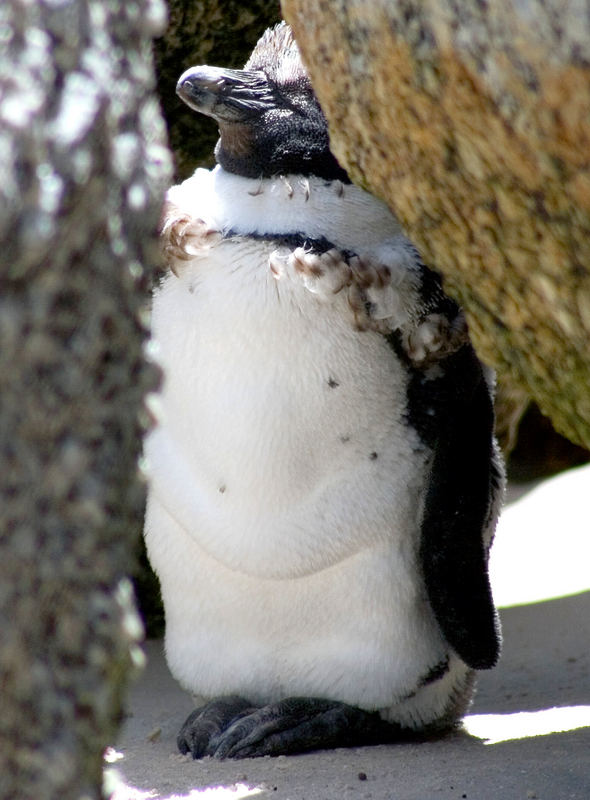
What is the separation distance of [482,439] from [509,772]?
47 cm

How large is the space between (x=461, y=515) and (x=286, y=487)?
0.81 ft

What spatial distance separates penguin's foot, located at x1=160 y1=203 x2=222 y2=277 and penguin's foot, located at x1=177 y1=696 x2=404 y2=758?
636mm

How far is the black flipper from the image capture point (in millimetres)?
1752

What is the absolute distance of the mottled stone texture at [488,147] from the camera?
3.32 ft

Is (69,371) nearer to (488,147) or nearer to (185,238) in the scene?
(488,147)

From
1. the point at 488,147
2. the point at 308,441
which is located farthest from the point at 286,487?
the point at 488,147

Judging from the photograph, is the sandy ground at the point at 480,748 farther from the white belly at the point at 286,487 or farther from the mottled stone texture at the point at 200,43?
the mottled stone texture at the point at 200,43

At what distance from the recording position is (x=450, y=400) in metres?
1.78

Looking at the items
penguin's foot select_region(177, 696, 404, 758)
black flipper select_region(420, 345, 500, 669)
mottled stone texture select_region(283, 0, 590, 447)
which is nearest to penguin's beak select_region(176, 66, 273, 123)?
mottled stone texture select_region(283, 0, 590, 447)

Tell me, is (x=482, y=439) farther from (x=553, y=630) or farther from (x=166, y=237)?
(x=553, y=630)

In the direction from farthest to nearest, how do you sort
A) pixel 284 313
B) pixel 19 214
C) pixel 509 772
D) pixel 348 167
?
pixel 284 313 → pixel 509 772 → pixel 348 167 → pixel 19 214

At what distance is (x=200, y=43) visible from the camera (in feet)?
7.92

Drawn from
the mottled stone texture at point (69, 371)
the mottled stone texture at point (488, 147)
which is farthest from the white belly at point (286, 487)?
the mottled stone texture at point (69, 371)

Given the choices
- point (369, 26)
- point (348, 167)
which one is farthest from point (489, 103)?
point (348, 167)
